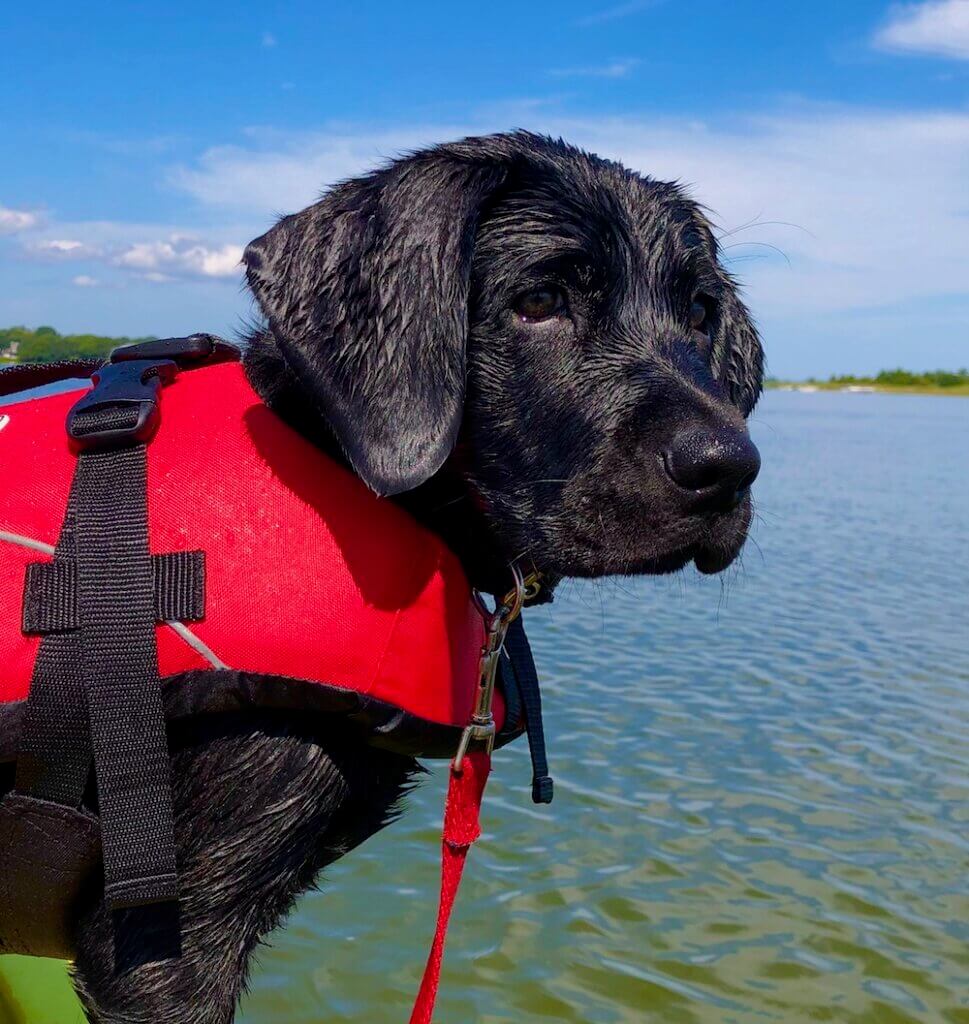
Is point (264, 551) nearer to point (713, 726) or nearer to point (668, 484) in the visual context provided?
point (668, 484)

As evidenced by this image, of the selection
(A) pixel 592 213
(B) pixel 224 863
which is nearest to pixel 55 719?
(B) pixel 224 863

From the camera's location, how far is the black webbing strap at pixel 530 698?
286 cm

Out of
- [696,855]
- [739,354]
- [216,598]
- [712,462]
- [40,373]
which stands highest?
[739,354]

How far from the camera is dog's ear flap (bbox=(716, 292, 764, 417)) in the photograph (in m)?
3.07

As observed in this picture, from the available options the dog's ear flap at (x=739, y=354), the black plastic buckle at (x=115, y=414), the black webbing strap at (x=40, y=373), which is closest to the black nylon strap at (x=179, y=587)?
the black plastic buckle at (x=115, y=414)

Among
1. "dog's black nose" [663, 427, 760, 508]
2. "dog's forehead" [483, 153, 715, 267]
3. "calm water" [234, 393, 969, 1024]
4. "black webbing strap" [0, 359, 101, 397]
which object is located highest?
"dog's forehead" [483, 153, 715, 267]

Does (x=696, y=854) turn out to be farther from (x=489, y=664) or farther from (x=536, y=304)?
(x=536, y=304)

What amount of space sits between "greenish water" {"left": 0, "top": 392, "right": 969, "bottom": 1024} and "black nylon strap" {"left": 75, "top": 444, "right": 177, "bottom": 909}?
1.08 metres

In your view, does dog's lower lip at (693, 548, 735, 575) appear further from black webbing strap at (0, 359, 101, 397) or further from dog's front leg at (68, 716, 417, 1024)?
black webbing strap at (0, 359, 101, 397)

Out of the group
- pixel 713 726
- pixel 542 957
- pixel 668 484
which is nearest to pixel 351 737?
pixel 668 484

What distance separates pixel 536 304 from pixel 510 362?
0.15m

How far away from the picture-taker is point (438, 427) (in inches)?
90.1

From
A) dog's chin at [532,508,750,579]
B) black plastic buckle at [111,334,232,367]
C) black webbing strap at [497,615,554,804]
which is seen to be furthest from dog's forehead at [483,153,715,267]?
black webbing strap at [497,615,554,804]

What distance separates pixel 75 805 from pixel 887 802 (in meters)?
4.80
